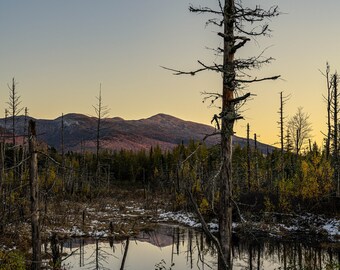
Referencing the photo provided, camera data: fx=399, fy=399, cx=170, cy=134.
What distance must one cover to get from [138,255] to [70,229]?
803cm

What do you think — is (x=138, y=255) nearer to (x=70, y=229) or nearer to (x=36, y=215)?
(x=70, y=229)

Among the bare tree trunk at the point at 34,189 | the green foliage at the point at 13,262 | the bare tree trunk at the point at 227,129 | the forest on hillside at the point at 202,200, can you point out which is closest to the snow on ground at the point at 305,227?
the forest on hillside at the point at 202,200

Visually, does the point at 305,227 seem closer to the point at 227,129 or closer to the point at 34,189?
the point at 34,189

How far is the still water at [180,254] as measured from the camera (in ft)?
74.2

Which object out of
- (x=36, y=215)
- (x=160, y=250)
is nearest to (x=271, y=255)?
(x=160, y=250)

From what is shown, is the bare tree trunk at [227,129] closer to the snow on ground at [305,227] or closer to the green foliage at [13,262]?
the green foliage at [13,262]

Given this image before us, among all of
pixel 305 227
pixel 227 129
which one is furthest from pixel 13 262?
pixel 305 227

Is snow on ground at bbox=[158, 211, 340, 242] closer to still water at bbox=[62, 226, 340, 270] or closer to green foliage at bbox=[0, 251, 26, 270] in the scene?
still water at bbox=[62, 226, 340, 270]

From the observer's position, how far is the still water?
74.2ft

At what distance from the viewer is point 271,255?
25656 mm

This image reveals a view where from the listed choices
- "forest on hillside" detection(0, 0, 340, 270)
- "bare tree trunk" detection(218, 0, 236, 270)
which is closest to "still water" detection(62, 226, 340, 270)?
"forest on hillside" detection(0, 0, 340, 270)

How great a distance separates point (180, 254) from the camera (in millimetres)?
26641

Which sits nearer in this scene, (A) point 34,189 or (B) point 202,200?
(A) point 34,189

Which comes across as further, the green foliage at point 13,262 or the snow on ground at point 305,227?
the snow on ground at point 305,227
